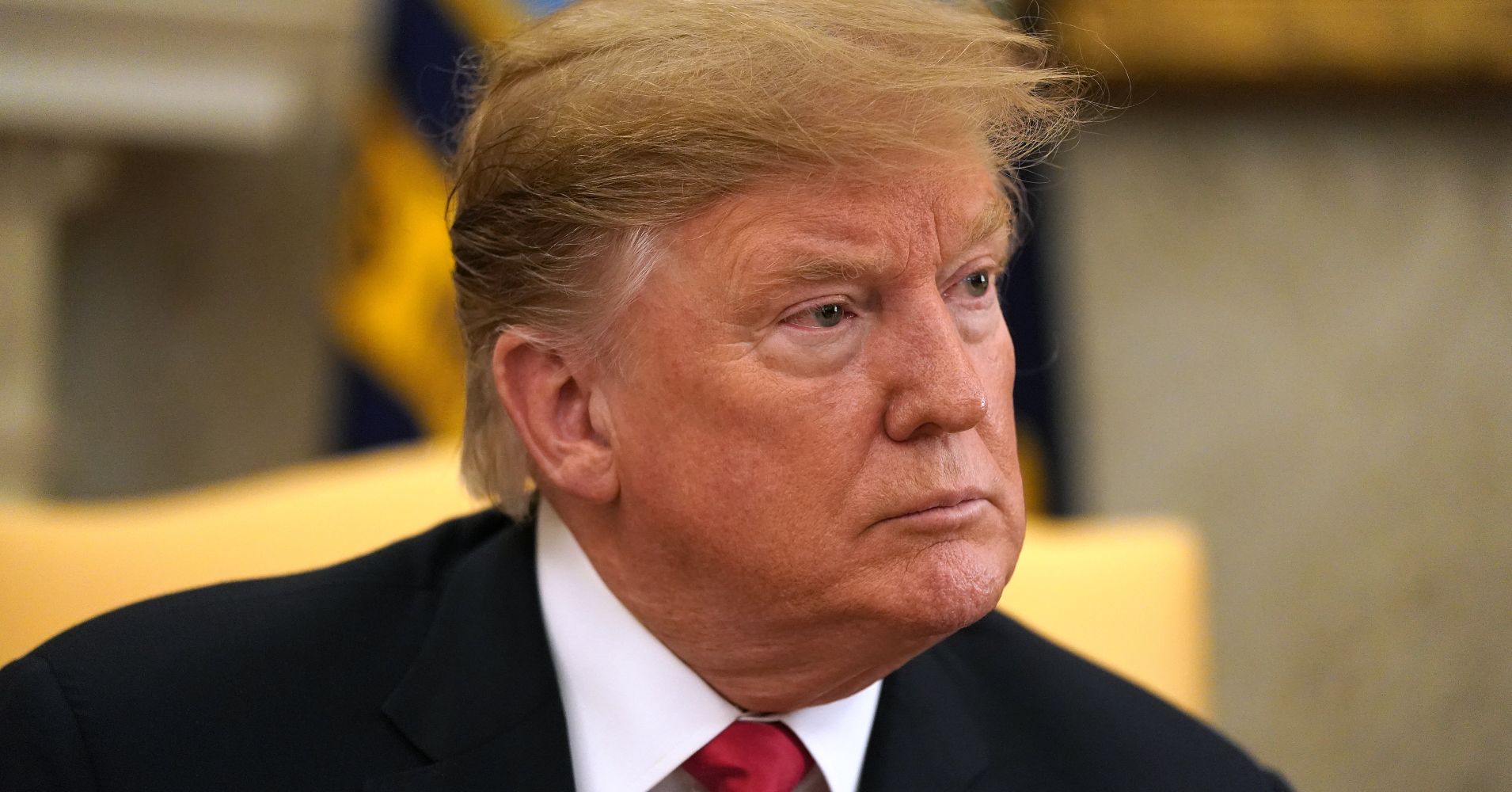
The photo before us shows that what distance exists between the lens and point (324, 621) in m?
1.47

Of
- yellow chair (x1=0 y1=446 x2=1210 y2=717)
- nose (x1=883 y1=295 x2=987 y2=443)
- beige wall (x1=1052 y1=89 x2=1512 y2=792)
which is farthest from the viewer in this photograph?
beige wall (x1=1052 y1=89 x2=1512 y2=792)

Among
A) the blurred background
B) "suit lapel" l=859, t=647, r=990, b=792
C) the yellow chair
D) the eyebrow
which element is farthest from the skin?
the blurred background

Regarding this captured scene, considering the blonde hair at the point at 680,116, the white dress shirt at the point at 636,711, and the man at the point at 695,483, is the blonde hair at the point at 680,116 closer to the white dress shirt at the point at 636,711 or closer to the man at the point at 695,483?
the man at the point at 695,483

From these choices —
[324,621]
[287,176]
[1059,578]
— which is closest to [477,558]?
[324,621]

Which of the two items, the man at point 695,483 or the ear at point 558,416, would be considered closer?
the man at point 695,483

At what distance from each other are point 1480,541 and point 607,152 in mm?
3128

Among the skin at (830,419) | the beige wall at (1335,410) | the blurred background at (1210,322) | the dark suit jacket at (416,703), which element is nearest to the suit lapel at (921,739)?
the dark suit jacket at (416,703)

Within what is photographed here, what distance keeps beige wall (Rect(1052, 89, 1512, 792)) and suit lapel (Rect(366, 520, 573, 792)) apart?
2330 millimetres

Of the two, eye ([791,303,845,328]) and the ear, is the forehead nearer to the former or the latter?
eye ([791,303,845,328])

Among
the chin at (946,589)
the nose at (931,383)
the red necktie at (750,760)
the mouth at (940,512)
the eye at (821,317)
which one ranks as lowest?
the red necktie at (750,760)

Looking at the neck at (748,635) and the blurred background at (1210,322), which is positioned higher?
the neck at (748,635)

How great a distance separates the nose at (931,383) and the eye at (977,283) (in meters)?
0.09

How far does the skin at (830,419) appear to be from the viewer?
1.26 meters

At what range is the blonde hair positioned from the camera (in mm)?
1262
